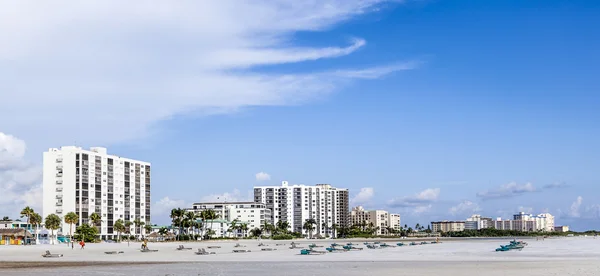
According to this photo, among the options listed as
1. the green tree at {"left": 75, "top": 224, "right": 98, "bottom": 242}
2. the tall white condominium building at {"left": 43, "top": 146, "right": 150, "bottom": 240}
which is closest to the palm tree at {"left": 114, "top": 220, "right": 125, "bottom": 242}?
the tall white condominium building at {"left": 43, "top": 146, "right": 150, "bottom": 240}

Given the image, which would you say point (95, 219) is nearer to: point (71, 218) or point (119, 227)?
point (71, 218)

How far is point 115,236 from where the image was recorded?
19625 centimetres

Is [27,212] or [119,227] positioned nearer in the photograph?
[27,212]

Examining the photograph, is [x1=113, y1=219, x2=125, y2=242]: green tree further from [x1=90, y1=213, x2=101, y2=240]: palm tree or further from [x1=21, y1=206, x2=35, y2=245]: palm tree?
[x1=21, y1=206, x2=35, y2=245]: palm tree

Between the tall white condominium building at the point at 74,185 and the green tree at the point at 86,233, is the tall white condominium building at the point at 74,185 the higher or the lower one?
the higher one

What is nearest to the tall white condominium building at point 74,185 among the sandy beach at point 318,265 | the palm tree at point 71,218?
the palm tree at point 71,218

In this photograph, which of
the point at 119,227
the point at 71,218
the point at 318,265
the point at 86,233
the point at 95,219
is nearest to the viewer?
the point at 318,265

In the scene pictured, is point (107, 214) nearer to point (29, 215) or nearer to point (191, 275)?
point (29, 215)

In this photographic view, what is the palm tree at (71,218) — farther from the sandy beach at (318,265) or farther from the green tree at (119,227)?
the sandy beach at (318,265)

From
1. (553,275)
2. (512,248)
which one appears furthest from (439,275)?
(512,248)

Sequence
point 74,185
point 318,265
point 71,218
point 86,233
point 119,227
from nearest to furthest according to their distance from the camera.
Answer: point 318,265, point 86,233, point 71,218, point 74,185, point 119,227

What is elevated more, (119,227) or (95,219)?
(95,219)

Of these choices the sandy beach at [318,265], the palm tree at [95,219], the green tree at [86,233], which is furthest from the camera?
the palm tree at [95,219]

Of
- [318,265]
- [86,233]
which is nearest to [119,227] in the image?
[86,233]
